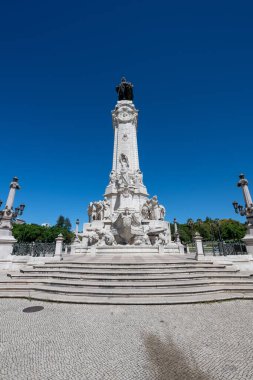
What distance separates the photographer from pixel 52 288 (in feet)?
25.3

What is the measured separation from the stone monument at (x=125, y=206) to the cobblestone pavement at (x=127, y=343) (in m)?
11.6

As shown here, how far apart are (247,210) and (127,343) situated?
1382cm

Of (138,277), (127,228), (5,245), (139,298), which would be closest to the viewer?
(139,298)

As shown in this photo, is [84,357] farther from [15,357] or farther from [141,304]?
[141,304]

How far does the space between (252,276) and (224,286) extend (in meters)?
1.86

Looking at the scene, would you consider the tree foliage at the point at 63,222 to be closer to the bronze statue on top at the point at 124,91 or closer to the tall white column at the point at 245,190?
the bronze statue on top at the point at 124,91

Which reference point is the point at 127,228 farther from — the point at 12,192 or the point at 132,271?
the point at 12,192

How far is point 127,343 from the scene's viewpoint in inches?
156

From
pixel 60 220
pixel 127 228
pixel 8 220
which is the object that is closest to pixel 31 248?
pixel 8 220

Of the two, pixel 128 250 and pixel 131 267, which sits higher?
pixel 128 250

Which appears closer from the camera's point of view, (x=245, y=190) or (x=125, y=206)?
(x=245, y=190)

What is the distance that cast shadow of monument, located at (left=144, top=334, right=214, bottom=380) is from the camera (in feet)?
9.59

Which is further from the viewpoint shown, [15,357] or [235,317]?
[235,317]

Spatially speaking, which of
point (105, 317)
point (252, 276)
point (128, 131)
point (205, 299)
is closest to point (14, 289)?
point (105, 317)
